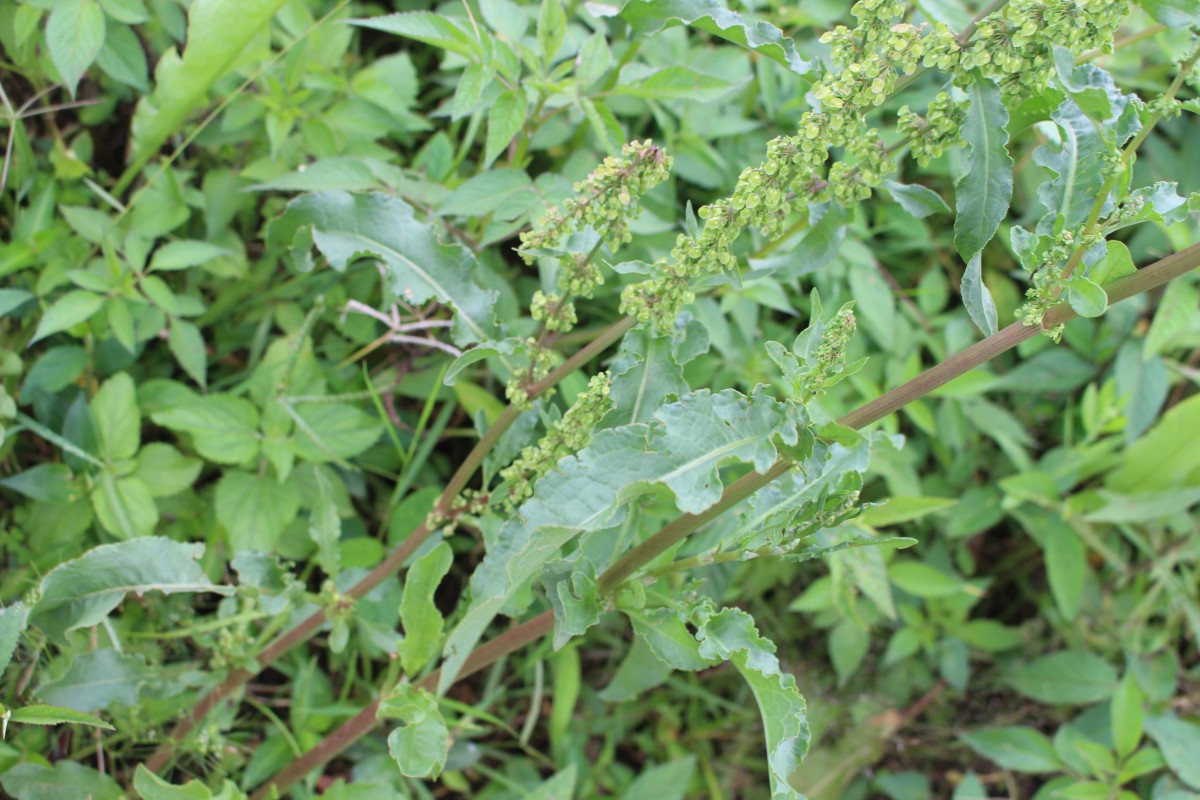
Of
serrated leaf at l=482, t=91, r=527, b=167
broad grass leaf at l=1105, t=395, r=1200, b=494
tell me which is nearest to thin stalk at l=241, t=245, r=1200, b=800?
serrated leaf at l=482, t=91, r=527, b=167

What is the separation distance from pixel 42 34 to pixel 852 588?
2.51m

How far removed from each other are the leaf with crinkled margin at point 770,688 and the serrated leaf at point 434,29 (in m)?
1.24

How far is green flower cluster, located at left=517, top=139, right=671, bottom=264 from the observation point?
4.88 feet

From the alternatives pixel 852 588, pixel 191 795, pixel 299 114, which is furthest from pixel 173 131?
pixel 852 588

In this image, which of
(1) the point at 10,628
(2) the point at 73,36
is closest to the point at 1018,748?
(1) the point at 10,628

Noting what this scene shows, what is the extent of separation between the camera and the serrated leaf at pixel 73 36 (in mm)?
2010

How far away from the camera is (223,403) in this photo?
2273 mm

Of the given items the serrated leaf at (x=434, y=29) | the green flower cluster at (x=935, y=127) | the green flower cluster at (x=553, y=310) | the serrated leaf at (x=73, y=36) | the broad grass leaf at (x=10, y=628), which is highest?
the serrated leaf at (x=73, y=36)

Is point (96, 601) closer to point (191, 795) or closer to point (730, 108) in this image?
point (191, 795)

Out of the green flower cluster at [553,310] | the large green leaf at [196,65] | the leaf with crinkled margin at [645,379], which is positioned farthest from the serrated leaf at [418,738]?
the large green leaf at [196,65]

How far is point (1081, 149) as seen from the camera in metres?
1.51

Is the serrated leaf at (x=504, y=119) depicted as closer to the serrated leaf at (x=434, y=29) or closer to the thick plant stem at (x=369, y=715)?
the serrated leaf at (x=434, y=29)

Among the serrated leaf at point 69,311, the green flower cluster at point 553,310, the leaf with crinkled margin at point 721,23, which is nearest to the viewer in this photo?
the leaf with crinkled margin at point 721,23

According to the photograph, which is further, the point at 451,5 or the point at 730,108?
the point at 730,108
